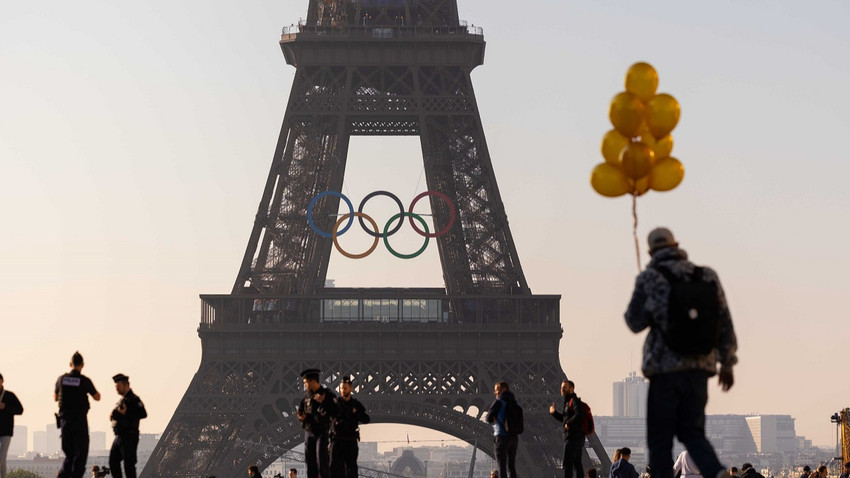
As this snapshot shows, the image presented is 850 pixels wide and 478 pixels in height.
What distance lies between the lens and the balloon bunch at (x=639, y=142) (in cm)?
2252

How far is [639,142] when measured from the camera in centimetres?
2291

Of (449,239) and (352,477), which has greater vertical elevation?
(449,239)

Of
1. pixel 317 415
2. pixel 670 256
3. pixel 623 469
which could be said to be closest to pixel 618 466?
pixel 623 469

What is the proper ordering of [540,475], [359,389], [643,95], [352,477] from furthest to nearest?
[359,389], [540,475], [352,477], [643,95]

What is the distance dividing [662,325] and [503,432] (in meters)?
12.8

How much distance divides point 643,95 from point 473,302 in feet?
202

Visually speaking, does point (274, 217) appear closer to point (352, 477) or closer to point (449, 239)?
point (449, 239)

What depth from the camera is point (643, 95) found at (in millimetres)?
22531

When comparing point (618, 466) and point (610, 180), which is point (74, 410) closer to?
point (610, 180)

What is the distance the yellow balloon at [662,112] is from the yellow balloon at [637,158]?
12.5 inches

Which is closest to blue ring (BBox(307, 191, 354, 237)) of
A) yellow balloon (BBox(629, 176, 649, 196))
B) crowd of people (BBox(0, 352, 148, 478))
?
crowd of people (BBox(0, 352, 148, 478))

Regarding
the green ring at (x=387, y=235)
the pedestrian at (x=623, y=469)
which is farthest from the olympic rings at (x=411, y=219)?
the pedestrian at (x=623, y=469)

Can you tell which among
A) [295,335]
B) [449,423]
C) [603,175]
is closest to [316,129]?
[295,335]

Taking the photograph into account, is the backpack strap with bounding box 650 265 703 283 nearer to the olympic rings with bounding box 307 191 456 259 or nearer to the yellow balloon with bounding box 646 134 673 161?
the yellow balloon with bounding box 646 134 673 161
